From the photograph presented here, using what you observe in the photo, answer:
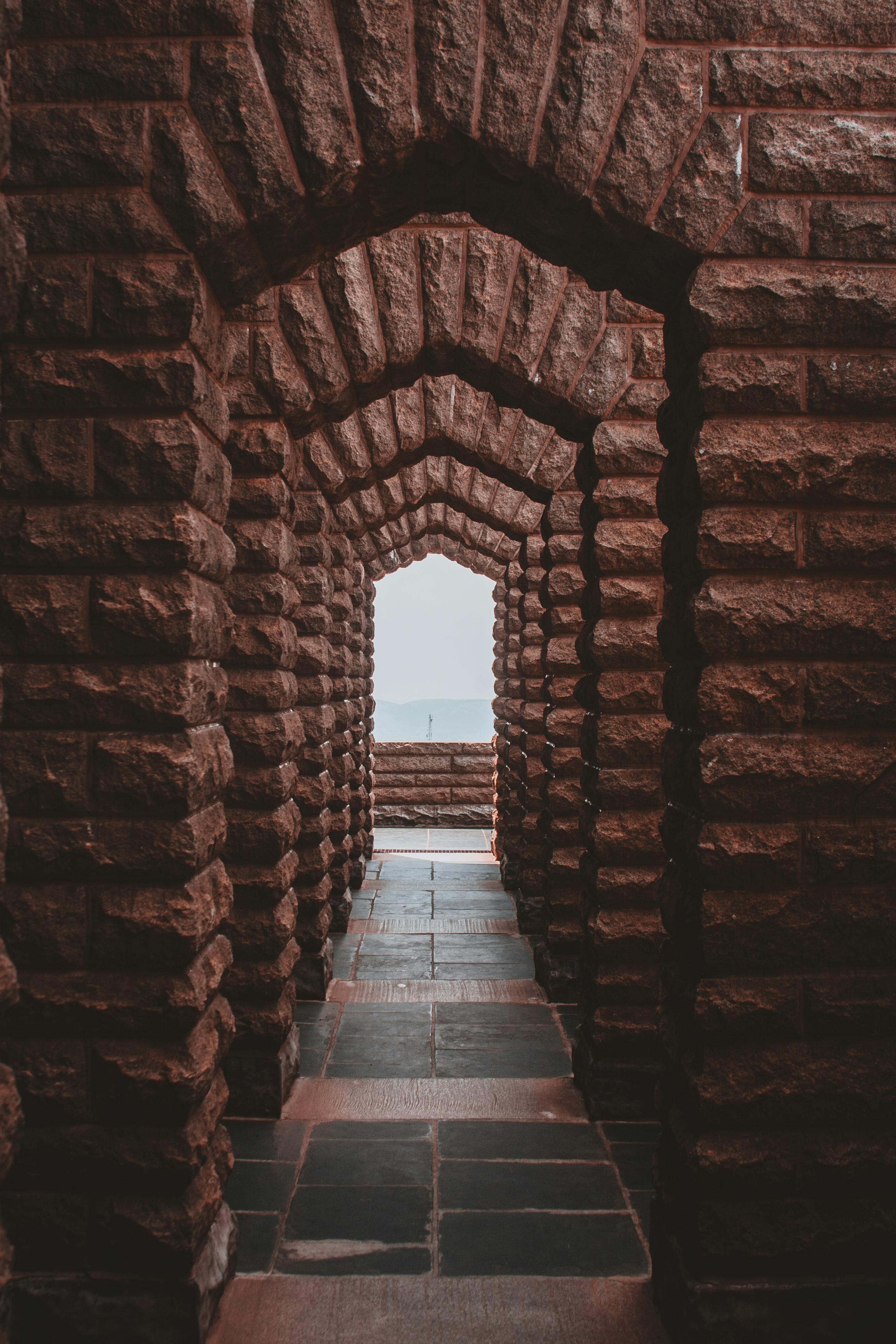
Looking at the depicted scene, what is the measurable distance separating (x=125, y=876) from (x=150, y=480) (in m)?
1.14

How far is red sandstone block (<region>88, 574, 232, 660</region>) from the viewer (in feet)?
8.24

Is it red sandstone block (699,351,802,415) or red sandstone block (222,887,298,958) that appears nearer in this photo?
red sandstone block (699,351,802,415)

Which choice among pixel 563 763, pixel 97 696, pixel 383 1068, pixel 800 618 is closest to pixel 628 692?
pixel 563 763

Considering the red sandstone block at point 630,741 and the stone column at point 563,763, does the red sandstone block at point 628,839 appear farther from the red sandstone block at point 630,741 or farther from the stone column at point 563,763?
the stone column at point 563,763

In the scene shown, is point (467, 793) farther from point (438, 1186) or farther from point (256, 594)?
point (438, 1186)

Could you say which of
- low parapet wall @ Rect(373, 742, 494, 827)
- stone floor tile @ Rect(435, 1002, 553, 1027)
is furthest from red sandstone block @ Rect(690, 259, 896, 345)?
low parapet wall @ Rect(373, 742, 494, 827)

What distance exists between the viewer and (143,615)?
2510 mm

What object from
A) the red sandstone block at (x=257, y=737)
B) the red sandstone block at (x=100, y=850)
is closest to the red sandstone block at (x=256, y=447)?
the red sandstone block at (x=257, y=737)

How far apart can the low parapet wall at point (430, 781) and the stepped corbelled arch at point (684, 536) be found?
11.6m

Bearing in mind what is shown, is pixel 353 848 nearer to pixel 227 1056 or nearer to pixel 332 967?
pixel 332 967

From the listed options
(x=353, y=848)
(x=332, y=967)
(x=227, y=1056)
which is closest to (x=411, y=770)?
(x=353, y=848)

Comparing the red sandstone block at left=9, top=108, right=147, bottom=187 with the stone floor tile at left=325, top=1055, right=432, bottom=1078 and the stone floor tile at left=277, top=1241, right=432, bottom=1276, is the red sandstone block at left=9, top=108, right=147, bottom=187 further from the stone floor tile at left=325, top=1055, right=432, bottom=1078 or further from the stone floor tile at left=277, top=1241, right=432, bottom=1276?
the stone floor tile at left=325, top=1055, right=432, bottom=1078

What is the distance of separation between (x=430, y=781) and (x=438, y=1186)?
35.6 feet

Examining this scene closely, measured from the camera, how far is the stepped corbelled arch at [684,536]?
240 centimetres
